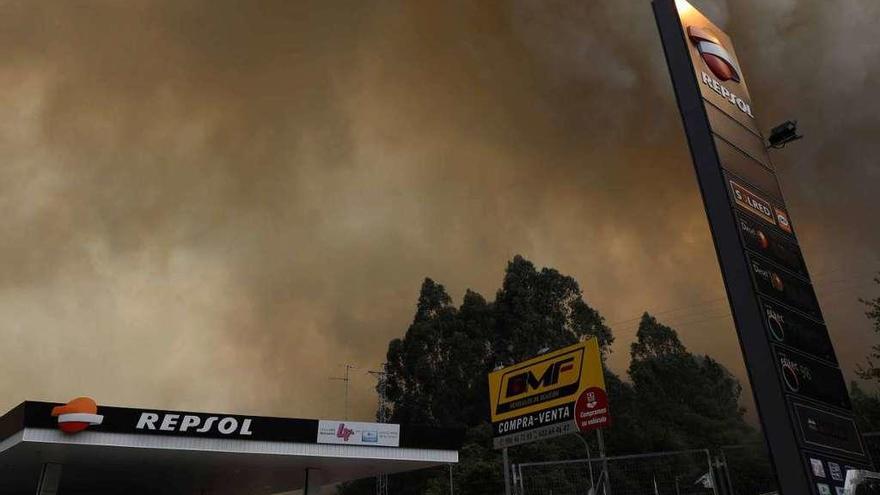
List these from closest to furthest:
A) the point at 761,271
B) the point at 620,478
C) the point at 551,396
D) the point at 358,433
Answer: the point at 761,271 < the point at 551,396 < the point at 358,433 < the point at 620,478

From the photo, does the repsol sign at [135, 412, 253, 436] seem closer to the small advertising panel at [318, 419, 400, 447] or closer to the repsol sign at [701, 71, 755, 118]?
the small advertising panel at [318, 419, 400, 447]

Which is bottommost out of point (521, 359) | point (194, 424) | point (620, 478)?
point (620, 478)

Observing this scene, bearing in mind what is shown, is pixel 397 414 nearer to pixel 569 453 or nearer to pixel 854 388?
pixel 569 453

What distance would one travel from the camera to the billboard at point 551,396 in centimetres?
2172

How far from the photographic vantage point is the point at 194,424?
26.0 metres

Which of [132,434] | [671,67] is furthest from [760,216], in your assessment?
[132,434]

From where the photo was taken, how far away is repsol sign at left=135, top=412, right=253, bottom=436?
995 inches

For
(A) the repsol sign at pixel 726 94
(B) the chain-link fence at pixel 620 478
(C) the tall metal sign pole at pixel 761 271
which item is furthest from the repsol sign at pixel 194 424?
(A) the repsol sign at pixel 726 94

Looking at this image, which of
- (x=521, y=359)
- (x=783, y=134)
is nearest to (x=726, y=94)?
(x=783, y=134)

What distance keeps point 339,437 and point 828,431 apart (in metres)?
21.4

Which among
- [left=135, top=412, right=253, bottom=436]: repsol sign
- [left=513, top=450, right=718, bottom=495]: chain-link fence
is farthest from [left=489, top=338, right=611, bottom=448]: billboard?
[left=135, top=412, right=253, bottom=436]: repsol sign

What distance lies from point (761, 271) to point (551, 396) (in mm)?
12195

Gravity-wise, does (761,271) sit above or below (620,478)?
below

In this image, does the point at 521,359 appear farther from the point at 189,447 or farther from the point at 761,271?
the point at 761,271
